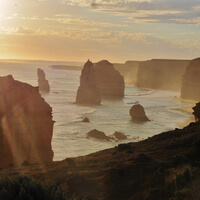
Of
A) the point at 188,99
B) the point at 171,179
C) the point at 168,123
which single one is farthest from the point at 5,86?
the point at 188,99

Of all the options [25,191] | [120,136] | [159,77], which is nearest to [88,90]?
[120,136]

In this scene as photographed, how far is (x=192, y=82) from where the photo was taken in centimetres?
11975

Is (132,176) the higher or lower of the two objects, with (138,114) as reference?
higher

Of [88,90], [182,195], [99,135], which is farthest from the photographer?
[88,90]

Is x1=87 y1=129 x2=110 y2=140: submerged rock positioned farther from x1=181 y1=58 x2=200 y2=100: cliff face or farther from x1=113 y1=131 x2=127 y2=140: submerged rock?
x1=181 y1=58 x2=200 y2=100: cliff face

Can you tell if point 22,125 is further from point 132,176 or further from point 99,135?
point 99,135

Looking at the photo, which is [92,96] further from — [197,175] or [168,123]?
[197,175]

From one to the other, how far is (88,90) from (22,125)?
73.2 metres

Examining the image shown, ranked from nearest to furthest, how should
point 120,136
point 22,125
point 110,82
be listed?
1. point 22,125
2. point 120,136
3. point 110,82

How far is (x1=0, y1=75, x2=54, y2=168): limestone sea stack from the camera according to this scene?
985 inches

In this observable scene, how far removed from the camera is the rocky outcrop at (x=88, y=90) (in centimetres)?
9700

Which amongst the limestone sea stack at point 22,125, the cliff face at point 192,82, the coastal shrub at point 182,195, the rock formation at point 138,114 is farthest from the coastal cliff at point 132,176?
the cliff face at point 192,82

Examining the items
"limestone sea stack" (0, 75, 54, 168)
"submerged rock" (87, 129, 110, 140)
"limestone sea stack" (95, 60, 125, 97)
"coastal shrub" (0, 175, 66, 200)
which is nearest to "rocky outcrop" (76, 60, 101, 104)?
"limestone sea stack" (95, 60, 125, 97)

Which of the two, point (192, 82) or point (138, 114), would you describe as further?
point (192, 82)
